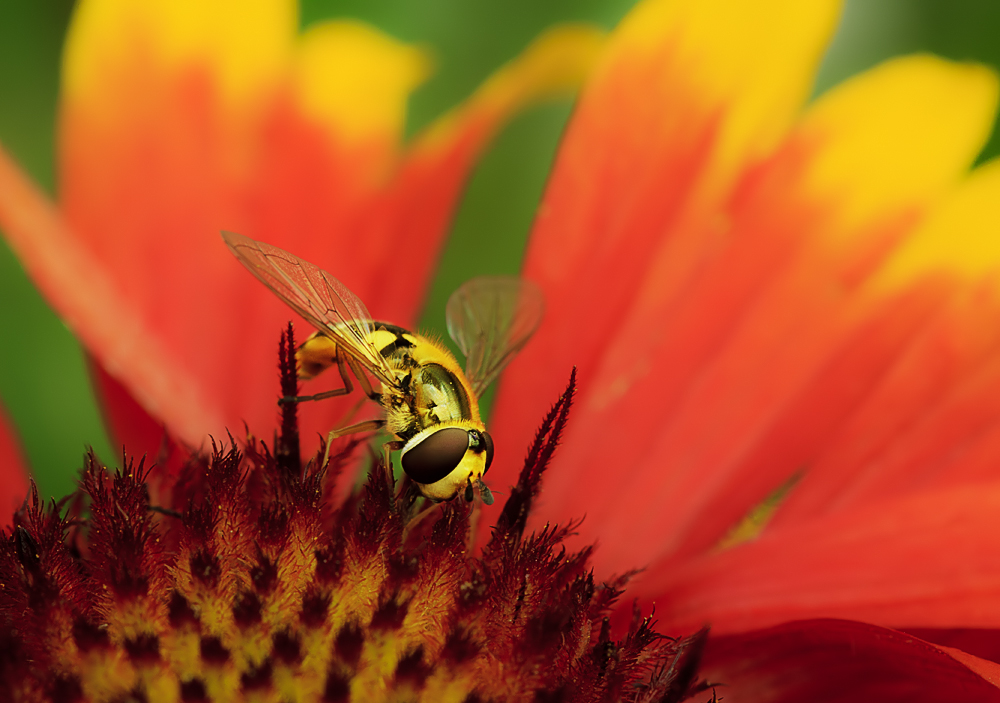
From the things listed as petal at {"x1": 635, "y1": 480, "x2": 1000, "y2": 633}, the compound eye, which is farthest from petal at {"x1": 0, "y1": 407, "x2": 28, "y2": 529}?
petal at {"x1": 635, "y1": 480, "x2": 1000, "y2": 633}

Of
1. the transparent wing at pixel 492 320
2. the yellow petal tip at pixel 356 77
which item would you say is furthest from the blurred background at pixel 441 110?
the transparent wing at pixel 492 320

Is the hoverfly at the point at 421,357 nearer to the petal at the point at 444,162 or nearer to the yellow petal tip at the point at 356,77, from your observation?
the petal at the point at 444,162

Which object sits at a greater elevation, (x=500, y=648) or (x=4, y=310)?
(x=4, y=310)

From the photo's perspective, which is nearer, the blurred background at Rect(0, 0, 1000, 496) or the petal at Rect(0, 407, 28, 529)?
the petal at Rect(0, 407, 28, 529)

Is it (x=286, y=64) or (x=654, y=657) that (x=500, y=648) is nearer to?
(x=654, y=657)

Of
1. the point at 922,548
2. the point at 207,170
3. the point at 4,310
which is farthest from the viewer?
the point at 4,310

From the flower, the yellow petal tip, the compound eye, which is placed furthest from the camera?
the yellow petal tip

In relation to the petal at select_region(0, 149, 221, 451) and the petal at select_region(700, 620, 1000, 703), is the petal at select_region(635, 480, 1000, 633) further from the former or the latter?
the petal at select_region(0, 149, 221, 451)

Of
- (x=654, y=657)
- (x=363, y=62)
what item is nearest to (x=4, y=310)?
(x=363, y=62)
